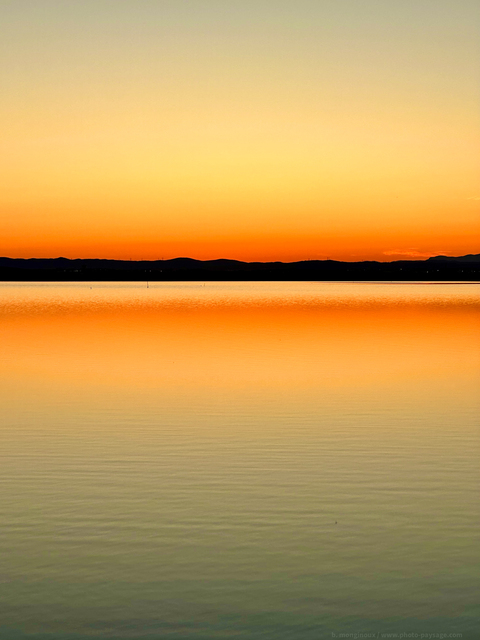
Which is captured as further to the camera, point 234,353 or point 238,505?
point 234,353

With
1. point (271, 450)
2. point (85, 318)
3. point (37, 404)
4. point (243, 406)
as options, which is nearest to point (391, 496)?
point (271, 450)

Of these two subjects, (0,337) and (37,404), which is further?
(0,337)

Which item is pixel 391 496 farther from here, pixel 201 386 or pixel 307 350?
pixel 307 350

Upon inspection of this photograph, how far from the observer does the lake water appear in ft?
32.4

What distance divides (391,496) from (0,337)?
38337mm

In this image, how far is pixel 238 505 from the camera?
13992 millimetres

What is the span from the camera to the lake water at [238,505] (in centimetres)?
988

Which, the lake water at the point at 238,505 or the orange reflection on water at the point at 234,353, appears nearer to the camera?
the lake water at the point at 238,505

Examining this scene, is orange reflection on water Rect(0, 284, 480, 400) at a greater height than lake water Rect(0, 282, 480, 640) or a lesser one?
lesser

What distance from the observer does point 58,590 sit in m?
10.4

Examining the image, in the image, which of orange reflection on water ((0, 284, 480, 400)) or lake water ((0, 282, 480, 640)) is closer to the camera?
lake water ((0, 282, 480, 640))

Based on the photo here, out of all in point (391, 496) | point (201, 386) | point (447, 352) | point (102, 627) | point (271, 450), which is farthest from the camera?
point (447, 352)

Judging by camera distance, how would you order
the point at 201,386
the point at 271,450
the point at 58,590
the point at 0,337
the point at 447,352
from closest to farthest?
the point at 58,590 < the point at 271,450 < the point at 201,386 < the point at 447,352 < the point at 0,337

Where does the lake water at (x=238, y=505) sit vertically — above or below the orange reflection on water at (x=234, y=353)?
above
